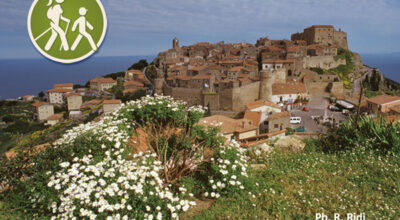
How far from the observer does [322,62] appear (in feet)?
133

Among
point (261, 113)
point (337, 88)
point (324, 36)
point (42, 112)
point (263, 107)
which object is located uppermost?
point (324, 36)

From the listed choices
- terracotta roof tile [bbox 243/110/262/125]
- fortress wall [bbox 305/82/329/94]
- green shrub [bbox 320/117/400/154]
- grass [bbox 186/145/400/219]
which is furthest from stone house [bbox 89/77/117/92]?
grass [bbox 186/145/400/219]

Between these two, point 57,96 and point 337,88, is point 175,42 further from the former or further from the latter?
point 337,88

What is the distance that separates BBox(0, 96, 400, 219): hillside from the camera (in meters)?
3.01

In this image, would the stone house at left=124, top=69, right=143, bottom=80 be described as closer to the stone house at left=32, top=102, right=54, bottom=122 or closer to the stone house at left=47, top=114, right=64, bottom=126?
the stone house at left=47, top=114, right=64, bottom=126

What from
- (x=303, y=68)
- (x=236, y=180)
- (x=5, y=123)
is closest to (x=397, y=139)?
(x=236, y=180)

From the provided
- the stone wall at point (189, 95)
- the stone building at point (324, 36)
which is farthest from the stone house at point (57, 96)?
the stone building at point (324, 36)

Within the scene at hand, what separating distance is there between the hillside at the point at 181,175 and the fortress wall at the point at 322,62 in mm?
36166

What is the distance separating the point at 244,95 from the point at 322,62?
1951cm

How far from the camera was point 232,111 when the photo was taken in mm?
27984

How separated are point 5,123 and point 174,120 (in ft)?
177

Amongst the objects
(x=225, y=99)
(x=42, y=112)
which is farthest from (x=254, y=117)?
(x=42, y=112)

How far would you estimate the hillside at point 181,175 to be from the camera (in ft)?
9.87

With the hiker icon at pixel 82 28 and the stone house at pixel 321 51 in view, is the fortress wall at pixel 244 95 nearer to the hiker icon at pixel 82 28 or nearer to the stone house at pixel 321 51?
the stone house at pixel 321 51
